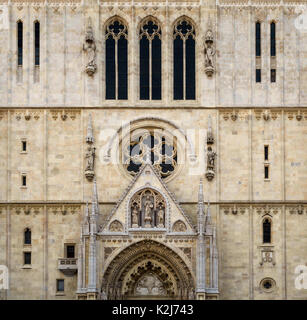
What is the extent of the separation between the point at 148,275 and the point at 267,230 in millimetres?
5110

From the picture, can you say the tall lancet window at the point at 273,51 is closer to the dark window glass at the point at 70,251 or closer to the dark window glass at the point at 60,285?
the dark window glass at the point at 70,251

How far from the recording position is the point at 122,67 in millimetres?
43812

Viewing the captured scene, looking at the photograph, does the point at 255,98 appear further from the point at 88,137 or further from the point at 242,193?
the point at 88,137

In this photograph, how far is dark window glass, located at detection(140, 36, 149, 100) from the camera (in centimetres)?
A: 4369

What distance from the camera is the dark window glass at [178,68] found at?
43.6 metres

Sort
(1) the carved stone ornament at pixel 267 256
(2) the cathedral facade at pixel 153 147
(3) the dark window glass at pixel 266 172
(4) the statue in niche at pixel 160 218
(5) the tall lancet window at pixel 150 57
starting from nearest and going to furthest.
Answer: (4) the statue in niche at pixel 160 218, (2) the cathedral facade at pixel 153 147, (1) the carved stone ornament at pixel 267 256, (3) the dark window glass at pixel 266 172, (5) the tall lancet window at pixel 150 57

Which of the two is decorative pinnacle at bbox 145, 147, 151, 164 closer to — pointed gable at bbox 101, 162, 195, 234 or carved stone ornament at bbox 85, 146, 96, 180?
pointed gable at bbox 101, 162, 195, 234

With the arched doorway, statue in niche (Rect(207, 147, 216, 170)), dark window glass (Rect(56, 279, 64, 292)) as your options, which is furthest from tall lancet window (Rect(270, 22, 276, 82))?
dark window glass (Rect(56, 279, 64, 292))

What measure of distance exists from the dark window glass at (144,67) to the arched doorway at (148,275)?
6.56 meters

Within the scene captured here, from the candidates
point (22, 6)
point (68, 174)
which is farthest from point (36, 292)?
point (22, 6)

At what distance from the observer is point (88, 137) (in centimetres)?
4250

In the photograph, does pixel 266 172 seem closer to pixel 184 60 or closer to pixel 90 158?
pixel 184 60

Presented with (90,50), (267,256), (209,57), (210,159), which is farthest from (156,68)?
(267,256)

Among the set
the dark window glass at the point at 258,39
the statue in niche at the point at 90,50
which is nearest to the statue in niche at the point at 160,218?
the statue in niche at the point at 90,50
